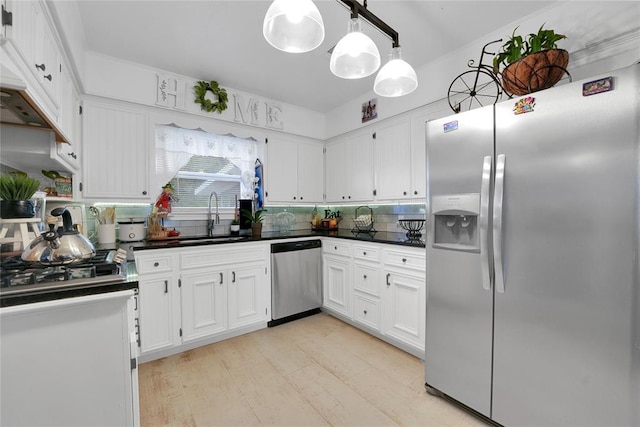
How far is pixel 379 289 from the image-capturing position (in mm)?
2664

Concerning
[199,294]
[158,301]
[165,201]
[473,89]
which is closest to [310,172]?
[165,201]

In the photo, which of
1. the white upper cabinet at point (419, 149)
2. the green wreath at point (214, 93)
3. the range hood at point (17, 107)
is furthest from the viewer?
the green wreath at point (214, 93)

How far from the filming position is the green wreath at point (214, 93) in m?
2.93

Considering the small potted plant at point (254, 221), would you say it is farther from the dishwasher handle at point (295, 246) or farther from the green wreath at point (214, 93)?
the green wreath at point (214, 93)

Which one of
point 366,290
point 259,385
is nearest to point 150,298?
point 259,385

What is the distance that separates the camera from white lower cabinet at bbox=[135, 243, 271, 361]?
232cm

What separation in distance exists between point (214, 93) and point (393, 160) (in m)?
2.10

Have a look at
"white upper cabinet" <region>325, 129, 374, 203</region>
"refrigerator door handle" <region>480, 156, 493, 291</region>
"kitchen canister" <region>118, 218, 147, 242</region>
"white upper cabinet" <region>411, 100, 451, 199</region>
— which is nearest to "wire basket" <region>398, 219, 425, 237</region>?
"white upper cabinet" <region>411, 100, 451, 199</region>

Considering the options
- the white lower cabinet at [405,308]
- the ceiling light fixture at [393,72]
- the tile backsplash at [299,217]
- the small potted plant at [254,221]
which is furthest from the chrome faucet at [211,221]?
the ceiling light fixture at [393,72]

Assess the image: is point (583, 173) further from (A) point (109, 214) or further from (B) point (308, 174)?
(A) point (109, 214)

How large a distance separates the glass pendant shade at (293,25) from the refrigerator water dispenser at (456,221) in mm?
1193

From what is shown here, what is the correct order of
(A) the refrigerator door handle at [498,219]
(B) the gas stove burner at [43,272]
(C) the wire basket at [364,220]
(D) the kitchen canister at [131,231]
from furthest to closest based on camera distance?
(C) the wire basket at [364,220], (D) the kitchen canister at [131,231], (A) the refrigerator door handle at [498,219], (B) the gas stove burner at [43,272]

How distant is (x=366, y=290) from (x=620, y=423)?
1.81 meters

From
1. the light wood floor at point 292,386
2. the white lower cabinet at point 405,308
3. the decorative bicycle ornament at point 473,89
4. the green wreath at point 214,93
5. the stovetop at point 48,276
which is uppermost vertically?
the green wreath at point 214,93
